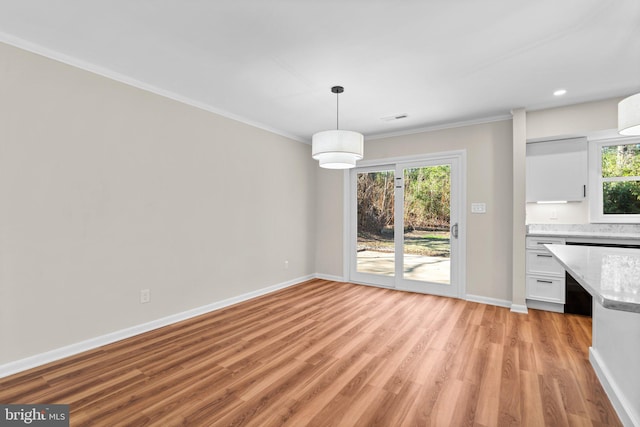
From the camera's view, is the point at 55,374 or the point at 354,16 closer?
the point at 354,16

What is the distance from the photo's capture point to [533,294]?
3.75 m

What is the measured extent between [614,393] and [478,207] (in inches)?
103

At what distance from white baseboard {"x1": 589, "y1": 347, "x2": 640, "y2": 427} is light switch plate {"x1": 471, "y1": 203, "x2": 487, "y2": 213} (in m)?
2.06

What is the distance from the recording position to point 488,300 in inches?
159

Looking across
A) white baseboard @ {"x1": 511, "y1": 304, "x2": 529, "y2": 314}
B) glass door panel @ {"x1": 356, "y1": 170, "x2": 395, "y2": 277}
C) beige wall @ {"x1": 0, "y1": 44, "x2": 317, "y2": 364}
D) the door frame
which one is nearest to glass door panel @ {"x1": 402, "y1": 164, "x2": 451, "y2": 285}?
the door frame

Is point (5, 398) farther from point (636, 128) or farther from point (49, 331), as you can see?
point (636, 128)

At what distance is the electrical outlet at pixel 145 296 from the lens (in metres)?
3.02

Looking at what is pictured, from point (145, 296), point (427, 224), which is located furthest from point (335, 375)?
point (427, 224)

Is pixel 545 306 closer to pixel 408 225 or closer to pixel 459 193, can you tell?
pixel 459 193

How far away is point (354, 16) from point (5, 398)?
3.38 metres

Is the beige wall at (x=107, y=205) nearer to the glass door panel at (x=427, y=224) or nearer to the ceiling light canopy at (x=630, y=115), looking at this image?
the glass door panel at (x=427, y=224)

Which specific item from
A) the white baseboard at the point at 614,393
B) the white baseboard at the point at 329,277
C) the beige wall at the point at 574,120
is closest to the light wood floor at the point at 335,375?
the white baseboard at the point at 614,393

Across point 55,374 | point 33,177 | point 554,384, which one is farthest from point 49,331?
point 554,384

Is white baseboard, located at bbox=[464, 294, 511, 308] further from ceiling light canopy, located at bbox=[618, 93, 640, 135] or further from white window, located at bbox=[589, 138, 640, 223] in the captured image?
ceiling light canopy, located at bbox=[618, 93, 640, 135]
